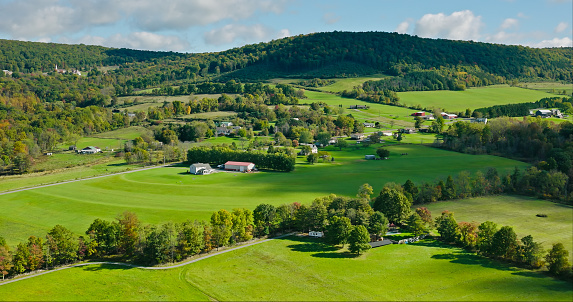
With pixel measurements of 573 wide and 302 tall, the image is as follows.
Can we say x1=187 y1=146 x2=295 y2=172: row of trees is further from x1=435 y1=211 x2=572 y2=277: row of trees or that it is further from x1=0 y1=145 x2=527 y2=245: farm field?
x1=435 y1=211 x2=572 y2=277: row of trees

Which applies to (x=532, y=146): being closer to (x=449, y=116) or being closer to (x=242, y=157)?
(x=242, y=157)

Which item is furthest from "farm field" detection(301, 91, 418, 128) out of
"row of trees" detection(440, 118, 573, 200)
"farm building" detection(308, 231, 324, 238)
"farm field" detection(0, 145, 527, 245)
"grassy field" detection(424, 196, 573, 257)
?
"farm building" detection(308, 231, 324, 238)

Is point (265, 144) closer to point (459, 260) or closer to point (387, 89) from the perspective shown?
point (459, 260)

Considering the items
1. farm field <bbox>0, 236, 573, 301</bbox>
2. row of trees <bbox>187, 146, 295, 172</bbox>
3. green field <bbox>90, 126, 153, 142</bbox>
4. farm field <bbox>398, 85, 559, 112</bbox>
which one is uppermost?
farm field <bbox>398, 85, 559, 112</bbox>

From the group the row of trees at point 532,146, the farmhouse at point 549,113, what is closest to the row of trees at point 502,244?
the row of trees at point 532,146

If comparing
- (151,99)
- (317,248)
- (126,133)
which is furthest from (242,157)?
(151,99)

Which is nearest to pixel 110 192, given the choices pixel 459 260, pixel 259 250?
pixel 259 250

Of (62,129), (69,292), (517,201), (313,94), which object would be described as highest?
(313,94)
